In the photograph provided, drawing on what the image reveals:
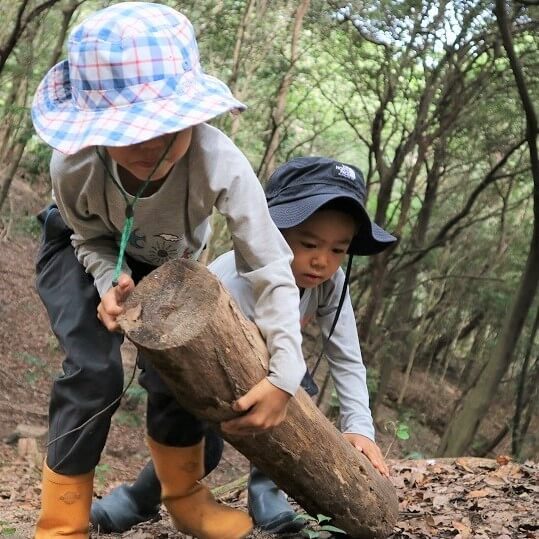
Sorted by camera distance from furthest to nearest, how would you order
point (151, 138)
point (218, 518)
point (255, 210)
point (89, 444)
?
point (218, 518)
point (89, 444)
point (255, 210)
point (151, 138)

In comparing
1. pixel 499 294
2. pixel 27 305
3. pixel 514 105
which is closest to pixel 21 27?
pixel 514 105

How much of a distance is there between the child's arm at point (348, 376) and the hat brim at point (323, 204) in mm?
173

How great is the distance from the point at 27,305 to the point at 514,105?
28.7ft

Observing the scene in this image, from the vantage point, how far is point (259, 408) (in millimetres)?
2275

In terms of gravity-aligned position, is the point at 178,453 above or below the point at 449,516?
above

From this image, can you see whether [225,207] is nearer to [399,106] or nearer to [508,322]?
[508,322]

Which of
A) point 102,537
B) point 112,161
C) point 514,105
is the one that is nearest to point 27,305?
point 514,105

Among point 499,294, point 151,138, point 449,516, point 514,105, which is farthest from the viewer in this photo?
point 499,294

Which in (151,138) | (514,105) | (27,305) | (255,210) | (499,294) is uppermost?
(514,105)

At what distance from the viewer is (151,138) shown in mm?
2012

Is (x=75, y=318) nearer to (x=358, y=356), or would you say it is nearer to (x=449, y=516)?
(x=358, y=356)

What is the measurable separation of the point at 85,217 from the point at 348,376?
1238mm

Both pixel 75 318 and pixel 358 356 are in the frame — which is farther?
pixel 358 356

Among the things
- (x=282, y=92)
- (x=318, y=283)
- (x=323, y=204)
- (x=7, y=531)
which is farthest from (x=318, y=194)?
(x=282, y=92)
